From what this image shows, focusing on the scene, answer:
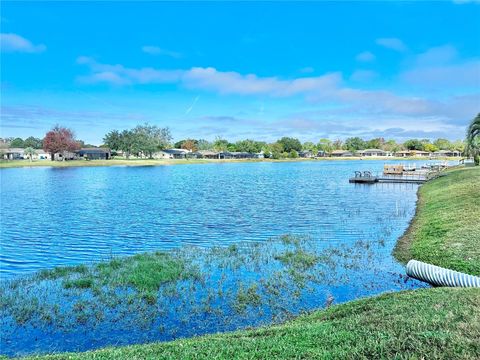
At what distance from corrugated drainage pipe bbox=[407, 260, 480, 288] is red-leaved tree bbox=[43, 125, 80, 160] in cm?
13681

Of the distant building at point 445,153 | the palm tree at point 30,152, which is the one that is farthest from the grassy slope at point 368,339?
the distant building at point 445,153

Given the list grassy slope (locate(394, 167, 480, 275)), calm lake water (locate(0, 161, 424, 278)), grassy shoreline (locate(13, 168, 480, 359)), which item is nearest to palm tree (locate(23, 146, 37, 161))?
calm lake water (locate(0, 161, 424, 278))

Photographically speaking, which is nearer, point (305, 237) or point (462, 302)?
point (462, 302)

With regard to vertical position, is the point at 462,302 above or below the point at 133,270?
above

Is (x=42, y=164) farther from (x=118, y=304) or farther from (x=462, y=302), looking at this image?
(x=462, y=302)

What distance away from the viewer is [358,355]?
5.57 m

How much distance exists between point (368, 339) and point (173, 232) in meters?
18.0

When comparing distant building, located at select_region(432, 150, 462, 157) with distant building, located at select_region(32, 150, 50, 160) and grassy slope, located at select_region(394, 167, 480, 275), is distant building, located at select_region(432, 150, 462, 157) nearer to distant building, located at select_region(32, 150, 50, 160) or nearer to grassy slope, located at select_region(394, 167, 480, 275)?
distant building, located at select_region(32, 150, 50, 160)

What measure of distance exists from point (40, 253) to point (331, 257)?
14026 mm

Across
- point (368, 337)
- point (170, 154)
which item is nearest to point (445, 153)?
point (170, 154)

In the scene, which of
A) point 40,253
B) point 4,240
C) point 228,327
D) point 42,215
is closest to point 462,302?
point 228,327

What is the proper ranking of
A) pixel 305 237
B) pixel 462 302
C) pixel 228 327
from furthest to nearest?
pixel 305 237
pixel 228 327
pixel 462 302

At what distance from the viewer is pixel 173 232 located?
22938mm

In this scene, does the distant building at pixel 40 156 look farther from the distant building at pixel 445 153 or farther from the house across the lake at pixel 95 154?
the distant building at pixel 445 153
